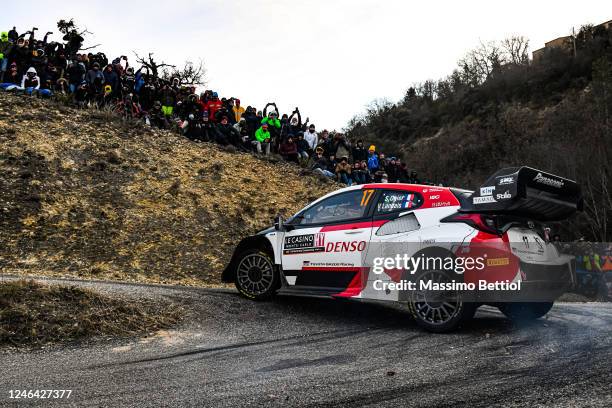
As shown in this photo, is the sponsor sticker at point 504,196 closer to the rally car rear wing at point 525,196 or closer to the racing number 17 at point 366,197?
the rally car rear wing at point 525,196

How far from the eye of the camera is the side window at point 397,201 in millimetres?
6918

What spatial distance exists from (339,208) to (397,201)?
0.91 meters

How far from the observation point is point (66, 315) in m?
6.52

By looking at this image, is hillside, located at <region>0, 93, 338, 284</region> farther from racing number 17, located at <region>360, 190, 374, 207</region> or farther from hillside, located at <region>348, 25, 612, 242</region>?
hillside, located at <region>348, 25, 612, 242</region>

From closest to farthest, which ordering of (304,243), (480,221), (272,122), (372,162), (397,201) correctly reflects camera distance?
(480,221) < (397,201) < (304,243) < (272,122) < (372,162)

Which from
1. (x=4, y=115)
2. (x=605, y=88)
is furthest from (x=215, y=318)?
(x=605, y=88)

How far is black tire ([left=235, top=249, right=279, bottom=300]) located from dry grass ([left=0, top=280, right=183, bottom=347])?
1.19m

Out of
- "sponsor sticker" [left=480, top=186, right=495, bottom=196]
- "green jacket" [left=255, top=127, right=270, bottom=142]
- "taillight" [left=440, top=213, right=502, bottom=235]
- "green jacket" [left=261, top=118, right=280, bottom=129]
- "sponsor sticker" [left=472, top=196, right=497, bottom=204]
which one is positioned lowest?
"taillight" [left=440, top=213, right=502, bottom=235]

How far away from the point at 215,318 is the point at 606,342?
438cm

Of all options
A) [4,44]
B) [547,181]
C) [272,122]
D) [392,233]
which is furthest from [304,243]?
[4,44]

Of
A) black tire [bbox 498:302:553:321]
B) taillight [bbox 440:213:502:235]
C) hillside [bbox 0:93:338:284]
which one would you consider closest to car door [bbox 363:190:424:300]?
taillight [bbox 440:213:502:235]

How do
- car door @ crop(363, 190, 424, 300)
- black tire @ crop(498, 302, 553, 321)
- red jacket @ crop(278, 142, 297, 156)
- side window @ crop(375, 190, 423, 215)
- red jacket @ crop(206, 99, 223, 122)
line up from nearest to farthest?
→ car door @ crop(363, 190, 424, 300)
side window @ crop(375, 190, 423, 215)
black tire @ crop(498, 302, 553, 321)
red jacket @ crop(206, 99, 223, 122)
red jacket @ crop(278, 142, 297, 156)

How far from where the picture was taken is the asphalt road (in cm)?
420

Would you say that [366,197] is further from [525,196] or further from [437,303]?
[525,196]
